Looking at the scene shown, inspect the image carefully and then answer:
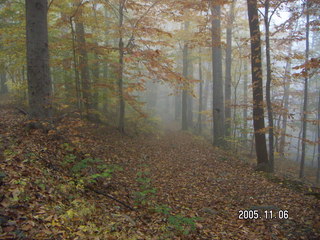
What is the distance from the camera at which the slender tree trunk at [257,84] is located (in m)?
8.32

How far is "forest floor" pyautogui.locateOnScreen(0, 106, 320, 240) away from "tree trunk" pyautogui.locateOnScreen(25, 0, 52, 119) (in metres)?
0.74

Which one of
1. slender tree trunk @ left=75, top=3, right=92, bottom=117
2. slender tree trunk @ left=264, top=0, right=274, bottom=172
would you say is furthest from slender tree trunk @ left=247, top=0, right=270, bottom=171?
slender tree trunk @ left=75, top=3, right=92, bottom=117

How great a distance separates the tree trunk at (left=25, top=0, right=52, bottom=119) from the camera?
587 cm

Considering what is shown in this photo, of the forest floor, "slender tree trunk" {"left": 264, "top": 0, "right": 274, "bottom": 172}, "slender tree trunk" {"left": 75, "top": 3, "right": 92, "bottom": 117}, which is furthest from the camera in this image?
"slender tree trunk" {"left": 75, "top": 3, "right": 92, "bottom": 117}

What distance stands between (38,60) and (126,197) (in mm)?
4483

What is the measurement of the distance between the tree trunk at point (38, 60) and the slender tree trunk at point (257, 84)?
23.7ft

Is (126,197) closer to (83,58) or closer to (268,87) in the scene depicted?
(268,87)

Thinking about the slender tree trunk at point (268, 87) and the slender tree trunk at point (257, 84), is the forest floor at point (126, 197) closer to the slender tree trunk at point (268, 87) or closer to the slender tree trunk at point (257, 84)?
the slender tree trunk at point (257, 84)

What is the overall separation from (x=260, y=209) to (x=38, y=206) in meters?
4.96

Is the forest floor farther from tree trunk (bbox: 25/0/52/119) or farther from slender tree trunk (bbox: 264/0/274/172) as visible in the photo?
slender tree trunk (bbox: 264/0/274/172)

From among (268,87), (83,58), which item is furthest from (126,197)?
(83,58)

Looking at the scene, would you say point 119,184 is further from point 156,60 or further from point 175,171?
point 156,60

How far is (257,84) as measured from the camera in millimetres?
8617

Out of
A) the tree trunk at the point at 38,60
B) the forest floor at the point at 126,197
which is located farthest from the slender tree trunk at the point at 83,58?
the tree trunk at the point at 38,60
